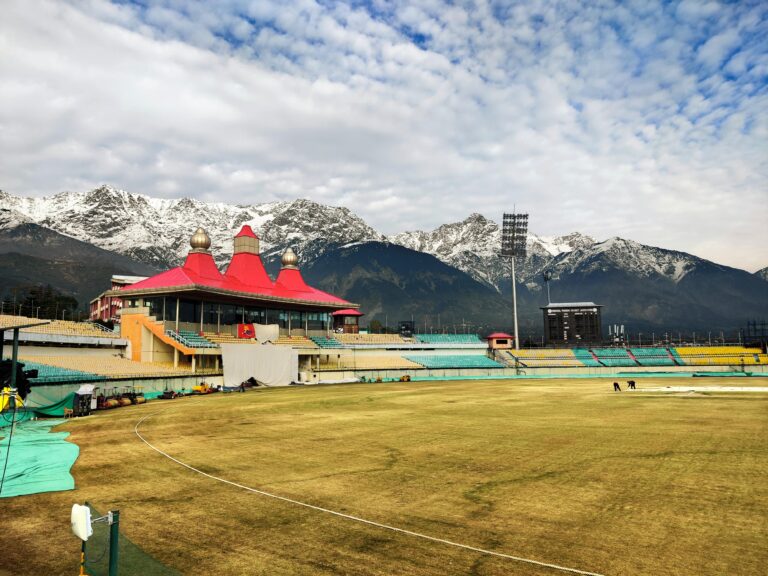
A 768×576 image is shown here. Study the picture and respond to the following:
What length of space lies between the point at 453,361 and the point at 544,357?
1905cm

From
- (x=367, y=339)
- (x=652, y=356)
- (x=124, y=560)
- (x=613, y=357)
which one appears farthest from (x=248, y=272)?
(x=652, y=356)

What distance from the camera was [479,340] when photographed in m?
110

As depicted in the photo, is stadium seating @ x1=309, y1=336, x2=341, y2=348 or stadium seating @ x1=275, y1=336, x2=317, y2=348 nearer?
Answer: stadium seating @ x1=275, y1=336, x2=317, y2=348

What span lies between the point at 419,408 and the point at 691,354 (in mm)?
84130

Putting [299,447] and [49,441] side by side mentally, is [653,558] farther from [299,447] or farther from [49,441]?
[49,441]

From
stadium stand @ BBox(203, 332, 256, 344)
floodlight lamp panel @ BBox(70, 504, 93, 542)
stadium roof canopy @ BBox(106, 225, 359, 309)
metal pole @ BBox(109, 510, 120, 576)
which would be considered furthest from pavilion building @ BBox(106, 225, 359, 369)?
floodlight lamp panel @ BBox(70, 504, 93, 542)

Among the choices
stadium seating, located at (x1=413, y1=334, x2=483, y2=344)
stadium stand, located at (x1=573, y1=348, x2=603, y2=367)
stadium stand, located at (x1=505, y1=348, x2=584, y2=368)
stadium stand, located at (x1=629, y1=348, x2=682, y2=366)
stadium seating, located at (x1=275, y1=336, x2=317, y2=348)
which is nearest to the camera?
stadium seating, located at (x1=275, y1=336, x2=317, y2=348)

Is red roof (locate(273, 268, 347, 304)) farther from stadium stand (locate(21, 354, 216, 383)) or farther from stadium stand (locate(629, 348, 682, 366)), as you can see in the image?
stadium stand (locate(629, 348, 682, 366))

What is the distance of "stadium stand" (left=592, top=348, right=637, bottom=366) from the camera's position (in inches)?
3702

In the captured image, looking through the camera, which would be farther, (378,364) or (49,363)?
(378,364)

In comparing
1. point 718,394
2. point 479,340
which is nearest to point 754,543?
point 718,394

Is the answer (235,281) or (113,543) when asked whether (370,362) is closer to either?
(235,281)

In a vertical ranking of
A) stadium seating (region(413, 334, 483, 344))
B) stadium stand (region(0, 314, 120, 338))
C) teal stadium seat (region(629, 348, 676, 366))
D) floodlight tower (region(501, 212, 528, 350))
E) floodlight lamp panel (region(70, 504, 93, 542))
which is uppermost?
floodlight tower (region(501, 212, 528, 350))

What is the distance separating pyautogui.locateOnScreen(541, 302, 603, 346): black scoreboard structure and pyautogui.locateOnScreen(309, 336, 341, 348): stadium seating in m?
47.3
